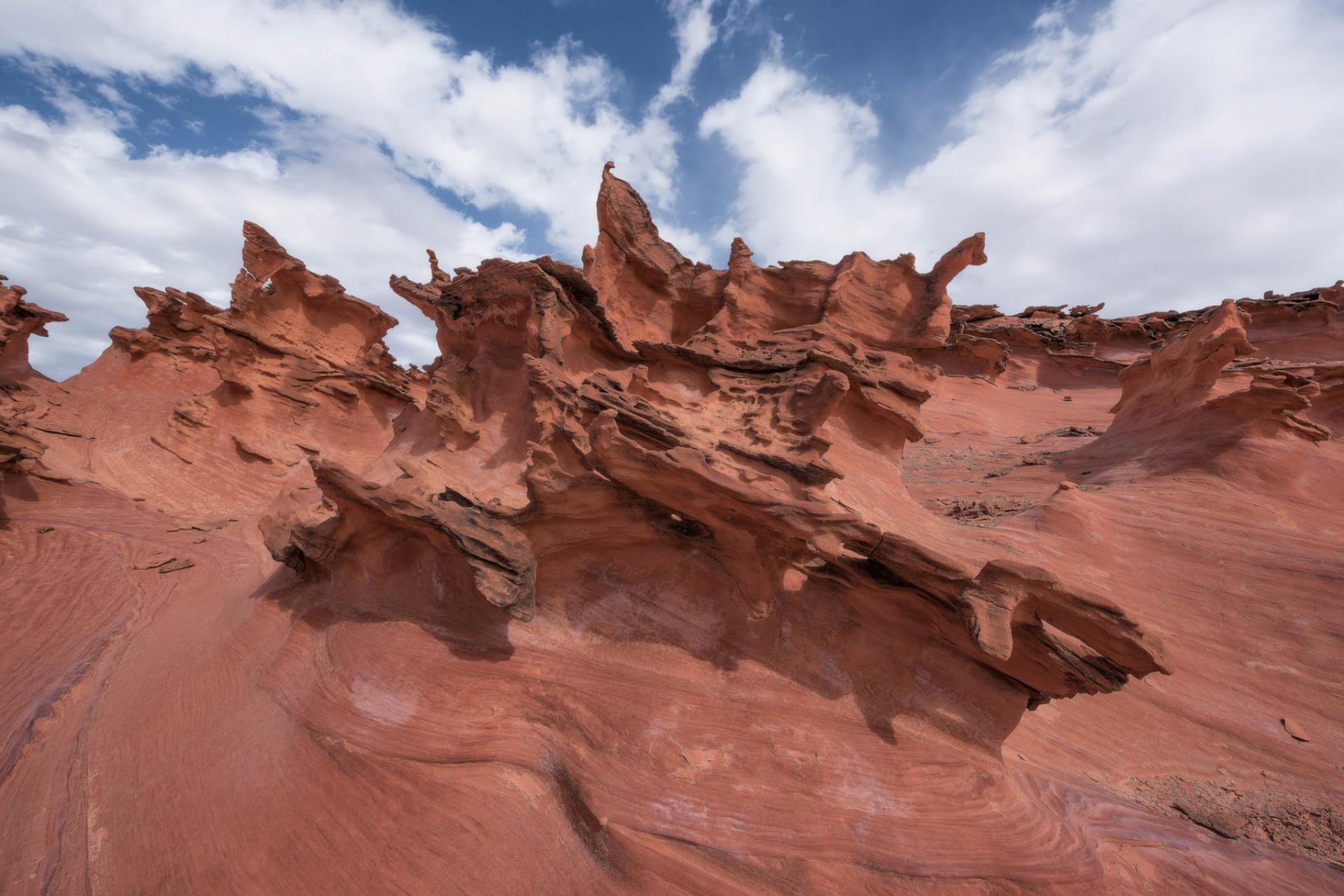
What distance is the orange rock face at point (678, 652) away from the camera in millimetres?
2855

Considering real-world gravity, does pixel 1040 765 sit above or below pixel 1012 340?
below

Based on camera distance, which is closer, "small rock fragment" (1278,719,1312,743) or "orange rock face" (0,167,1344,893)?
"orange rock face" (0,167,1344,893)

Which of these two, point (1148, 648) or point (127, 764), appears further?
point (127, 764)

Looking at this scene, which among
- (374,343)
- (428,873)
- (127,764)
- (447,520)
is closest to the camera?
(428,873)

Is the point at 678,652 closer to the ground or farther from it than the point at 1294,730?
closer to the ground

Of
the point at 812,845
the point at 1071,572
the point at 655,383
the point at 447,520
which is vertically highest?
the point at 655,383

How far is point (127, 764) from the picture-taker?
3428 millimetres

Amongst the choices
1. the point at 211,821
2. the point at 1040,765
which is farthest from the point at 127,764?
the point at 1040,765

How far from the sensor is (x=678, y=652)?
3709 millimetres

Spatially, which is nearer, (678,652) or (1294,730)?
(678,652)

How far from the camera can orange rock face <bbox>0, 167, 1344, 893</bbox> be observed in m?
2.86

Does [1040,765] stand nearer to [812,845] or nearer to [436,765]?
[812,845]

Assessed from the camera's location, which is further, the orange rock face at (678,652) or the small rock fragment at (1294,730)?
the small rock fragment at (1294,730)

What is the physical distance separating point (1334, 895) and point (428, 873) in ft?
16.8
